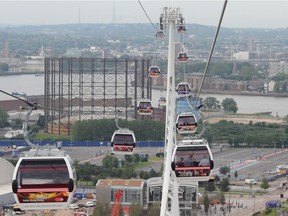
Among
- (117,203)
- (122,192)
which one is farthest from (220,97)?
(117,203)

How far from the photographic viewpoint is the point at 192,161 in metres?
5.83

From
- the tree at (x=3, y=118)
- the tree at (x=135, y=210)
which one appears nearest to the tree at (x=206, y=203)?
the tree at (x=135, y=210)

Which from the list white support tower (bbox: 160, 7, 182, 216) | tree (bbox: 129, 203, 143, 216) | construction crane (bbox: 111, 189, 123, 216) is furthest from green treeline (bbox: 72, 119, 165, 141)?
white support tower (bbox: 160, 7, 182, 216)

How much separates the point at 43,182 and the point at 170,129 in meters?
1.47

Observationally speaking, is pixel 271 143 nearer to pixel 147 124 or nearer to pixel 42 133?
pixel 147 124

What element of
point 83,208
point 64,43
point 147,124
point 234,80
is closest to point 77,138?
point 147,124

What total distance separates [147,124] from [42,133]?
2.61 m

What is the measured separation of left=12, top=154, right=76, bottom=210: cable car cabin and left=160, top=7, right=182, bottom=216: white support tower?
0.79m

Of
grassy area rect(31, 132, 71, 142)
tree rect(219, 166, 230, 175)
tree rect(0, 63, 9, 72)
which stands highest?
tree rect(219, 166, 230, 175)

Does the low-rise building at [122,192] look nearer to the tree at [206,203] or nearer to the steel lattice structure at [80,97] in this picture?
the tree at [206,203]

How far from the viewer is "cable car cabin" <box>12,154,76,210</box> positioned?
4953 mm

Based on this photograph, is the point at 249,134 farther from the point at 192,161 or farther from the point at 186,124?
the point at 192,161

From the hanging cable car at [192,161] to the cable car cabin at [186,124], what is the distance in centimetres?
160

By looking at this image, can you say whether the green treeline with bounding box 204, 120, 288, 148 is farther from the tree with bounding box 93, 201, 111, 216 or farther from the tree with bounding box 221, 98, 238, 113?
the tree with bounding box 93, 201, 111, 216
